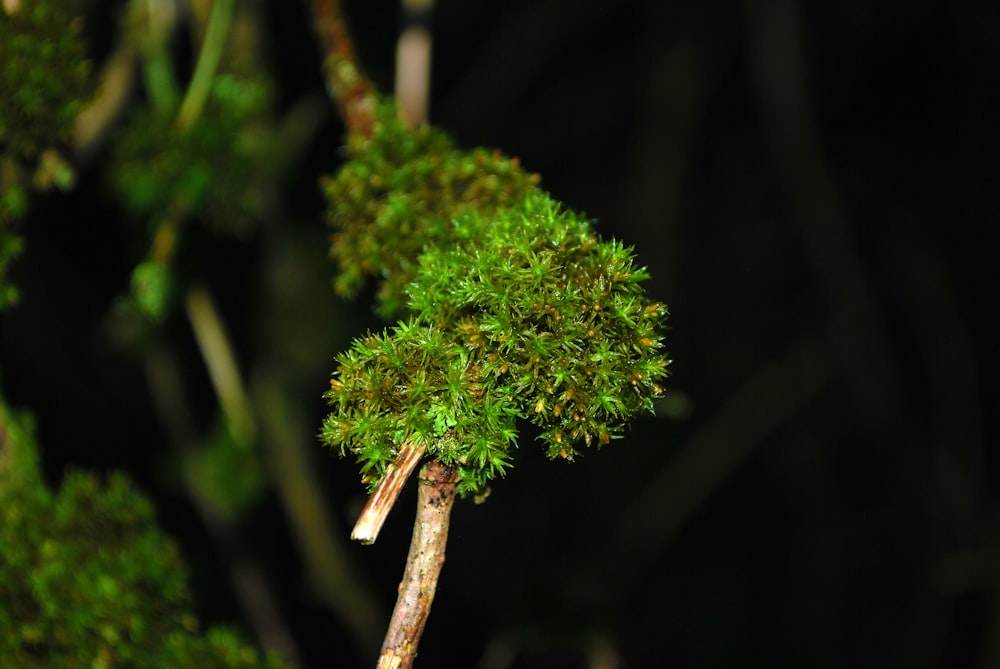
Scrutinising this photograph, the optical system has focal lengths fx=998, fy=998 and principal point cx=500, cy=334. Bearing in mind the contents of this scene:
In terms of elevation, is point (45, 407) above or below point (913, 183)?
below

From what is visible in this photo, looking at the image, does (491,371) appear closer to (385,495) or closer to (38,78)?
(385,495)

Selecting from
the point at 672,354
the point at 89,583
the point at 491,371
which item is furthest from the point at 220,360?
the point at 672,354

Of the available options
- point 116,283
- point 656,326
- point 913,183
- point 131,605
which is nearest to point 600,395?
point 656,326

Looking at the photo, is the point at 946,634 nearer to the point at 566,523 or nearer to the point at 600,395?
the point at 566,523

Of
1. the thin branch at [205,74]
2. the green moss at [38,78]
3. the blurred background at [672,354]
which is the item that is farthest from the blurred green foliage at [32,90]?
the blurred background at [672,354]

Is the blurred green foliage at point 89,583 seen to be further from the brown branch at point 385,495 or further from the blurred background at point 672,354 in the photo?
the blurred background at point 672,354

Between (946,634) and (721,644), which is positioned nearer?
(946,634)
